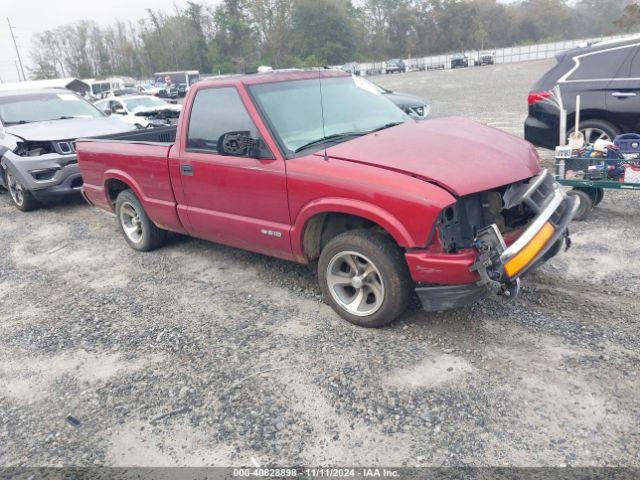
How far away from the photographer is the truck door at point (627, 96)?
6.60 m

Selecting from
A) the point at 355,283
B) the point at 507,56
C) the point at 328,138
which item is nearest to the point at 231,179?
the point at 328,138

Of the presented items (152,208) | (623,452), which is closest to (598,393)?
(623,452)

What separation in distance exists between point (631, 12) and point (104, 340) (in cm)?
6913

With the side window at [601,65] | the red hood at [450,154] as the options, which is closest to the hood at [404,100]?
the side window at [601,65]

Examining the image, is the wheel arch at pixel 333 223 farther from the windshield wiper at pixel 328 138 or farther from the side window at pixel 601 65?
the side window at pixel 601 65

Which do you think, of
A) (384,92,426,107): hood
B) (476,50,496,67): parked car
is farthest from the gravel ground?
(476,50,496,67): parked car

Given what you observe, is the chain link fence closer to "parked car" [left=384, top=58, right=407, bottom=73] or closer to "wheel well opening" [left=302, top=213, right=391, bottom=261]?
"parked car" [left=384, top=58, right=407, bottom=73]

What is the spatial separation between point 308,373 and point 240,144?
1870 millimetres

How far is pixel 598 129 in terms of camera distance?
6.91 metres

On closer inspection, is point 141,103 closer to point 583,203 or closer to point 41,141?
point 41,141

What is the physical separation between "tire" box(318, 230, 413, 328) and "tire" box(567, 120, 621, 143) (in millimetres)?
4515

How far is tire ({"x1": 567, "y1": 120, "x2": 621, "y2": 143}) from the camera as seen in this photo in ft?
22.2

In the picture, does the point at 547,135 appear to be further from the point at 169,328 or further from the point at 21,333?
the point at 21,333

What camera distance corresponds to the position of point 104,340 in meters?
4.18
